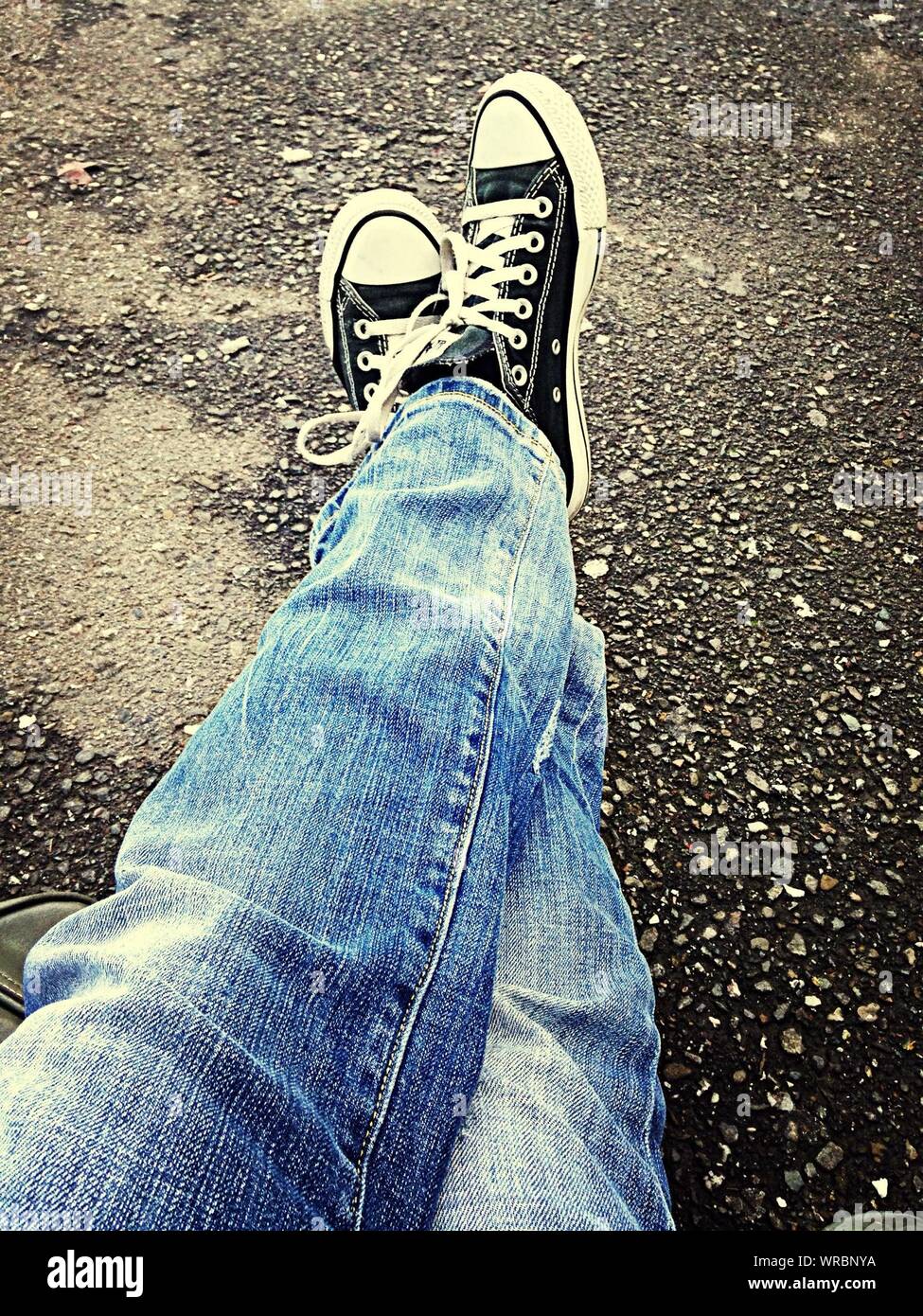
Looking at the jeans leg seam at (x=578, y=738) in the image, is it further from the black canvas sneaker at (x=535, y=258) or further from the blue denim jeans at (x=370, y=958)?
the black canvas sneaker at (x=535, y=258)

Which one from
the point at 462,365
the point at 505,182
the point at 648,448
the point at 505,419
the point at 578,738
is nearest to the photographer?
the point at 578,738

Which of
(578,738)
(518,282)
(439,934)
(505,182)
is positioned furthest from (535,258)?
(439,934)

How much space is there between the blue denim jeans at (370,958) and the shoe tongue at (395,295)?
2.08ft

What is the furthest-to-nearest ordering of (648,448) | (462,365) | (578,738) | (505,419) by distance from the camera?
(648,448)
(462,365)
(505,419)
(578,738)

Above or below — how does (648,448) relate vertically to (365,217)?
below

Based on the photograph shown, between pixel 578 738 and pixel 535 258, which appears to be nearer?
pixel 578 738

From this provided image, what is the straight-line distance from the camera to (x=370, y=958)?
82 cm

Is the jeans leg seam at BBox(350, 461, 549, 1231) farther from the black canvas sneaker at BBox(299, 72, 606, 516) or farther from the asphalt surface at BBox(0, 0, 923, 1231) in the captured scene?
the black canvas sneaker at BBox(299, 72, 606, 516)

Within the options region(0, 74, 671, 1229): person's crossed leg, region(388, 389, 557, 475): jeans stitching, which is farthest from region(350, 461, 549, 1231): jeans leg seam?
region(388, 389, 557, 475): jeans stitching

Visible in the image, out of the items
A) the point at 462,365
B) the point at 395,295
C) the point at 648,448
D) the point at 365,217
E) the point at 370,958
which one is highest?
the point at 365,217

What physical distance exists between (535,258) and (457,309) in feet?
0.61

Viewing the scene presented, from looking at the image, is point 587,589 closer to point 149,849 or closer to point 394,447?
point 394,447

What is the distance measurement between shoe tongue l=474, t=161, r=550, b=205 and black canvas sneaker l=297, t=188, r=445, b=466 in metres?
Result: 0.12

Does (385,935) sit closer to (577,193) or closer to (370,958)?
(370,958)
